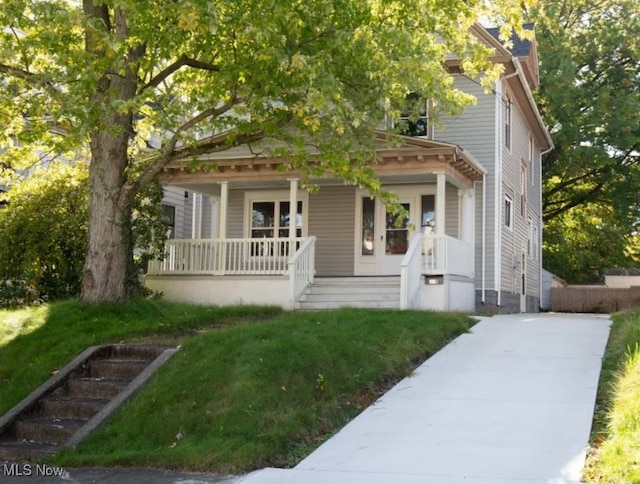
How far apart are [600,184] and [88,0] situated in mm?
23009

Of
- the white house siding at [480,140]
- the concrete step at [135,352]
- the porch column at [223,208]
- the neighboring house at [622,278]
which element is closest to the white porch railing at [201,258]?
the porch column at [223,208]

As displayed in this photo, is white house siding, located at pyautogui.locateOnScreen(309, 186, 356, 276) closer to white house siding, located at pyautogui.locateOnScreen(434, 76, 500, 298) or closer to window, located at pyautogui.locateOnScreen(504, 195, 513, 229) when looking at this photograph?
white house siding, located at pyautogui.locateOnScreen(434, 76, 500, 298)

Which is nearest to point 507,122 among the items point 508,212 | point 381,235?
point 508,212

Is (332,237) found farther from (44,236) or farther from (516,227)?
(44,236)

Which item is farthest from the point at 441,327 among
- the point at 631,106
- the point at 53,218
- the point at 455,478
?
the point at 631,106

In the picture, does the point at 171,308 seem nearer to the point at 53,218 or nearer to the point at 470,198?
the point at 53,218

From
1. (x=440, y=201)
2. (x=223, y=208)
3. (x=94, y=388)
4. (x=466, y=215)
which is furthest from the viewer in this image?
(x=466, y=215)

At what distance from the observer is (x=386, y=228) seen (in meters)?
18.3

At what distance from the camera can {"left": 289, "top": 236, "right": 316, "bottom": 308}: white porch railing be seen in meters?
15.6

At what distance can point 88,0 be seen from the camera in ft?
41.5

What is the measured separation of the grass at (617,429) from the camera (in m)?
5.20

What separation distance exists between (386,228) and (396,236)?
1.11 feet

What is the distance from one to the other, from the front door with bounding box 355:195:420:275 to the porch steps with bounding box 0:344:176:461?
30.4 ft

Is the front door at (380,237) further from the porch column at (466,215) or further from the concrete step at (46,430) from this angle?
the concrete step at (46,430)
